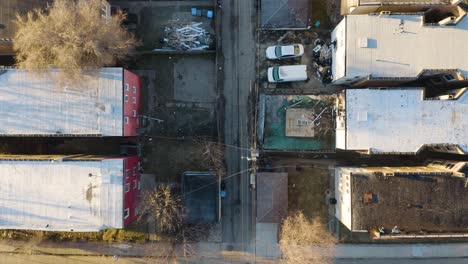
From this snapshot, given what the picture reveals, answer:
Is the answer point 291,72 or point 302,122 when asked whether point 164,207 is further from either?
point 291,72

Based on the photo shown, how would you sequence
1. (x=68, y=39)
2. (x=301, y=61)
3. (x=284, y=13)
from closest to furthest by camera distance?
(x=68, y=39)
(x=284, y=13)
(x=301, y=61)

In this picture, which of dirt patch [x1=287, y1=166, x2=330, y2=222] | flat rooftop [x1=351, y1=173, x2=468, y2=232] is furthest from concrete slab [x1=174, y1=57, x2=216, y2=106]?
flat rooftop [x1=351, y1=173, x2=468, y2=232]

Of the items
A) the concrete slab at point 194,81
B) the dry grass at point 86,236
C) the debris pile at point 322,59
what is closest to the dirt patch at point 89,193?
the dry grass at point 86,236

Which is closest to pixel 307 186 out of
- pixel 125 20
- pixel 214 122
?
pixel 214 122

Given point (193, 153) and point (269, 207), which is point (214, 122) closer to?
point (193, 153)

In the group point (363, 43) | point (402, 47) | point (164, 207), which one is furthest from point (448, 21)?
point (164, 207)

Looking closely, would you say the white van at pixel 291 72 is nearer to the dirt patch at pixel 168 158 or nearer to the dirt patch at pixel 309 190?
the dirt patch at pixel 309 190
